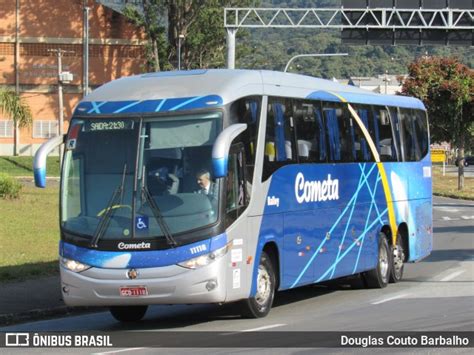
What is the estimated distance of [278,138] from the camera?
48.4 ft

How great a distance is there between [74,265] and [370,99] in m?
7.46

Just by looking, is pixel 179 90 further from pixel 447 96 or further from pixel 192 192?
pixel 447 96

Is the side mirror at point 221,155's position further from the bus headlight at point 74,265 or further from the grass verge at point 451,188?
the grass verge at point 451,188

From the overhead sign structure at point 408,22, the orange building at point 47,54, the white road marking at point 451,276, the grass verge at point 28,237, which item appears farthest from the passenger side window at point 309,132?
the orange building at point 47,54

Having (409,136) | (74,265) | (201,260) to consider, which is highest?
(409,136)

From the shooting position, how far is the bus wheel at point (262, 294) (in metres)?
13.8

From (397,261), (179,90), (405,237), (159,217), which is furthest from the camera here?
(405,237)

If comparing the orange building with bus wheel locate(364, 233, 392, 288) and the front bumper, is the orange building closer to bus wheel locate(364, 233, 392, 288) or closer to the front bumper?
bus wheel locate(364, 233, 392, 288)

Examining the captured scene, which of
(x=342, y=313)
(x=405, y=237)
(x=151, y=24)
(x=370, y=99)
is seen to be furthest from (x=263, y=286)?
(x=151, y=24)

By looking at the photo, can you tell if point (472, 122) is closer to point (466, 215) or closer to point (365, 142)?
point (466, 215)

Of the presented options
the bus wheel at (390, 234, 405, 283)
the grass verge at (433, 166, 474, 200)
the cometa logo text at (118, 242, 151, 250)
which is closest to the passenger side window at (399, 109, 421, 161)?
the bus wheel at (390, 234, 405, 283)

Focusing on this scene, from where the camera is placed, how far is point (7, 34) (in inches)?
2913

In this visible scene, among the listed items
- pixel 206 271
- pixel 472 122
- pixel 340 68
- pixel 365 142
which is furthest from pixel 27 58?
pixel 340 68

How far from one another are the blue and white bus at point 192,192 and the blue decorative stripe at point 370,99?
1.29ft
